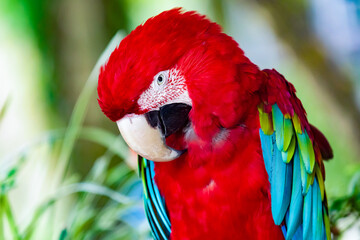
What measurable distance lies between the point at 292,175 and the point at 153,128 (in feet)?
1.02

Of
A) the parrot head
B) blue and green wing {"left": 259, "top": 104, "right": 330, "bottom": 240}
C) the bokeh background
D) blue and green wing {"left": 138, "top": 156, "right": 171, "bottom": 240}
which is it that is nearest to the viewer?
the parrot head

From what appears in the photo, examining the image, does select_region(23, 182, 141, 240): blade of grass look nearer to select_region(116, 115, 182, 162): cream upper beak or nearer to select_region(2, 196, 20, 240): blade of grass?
select_region(2, 196, 20, 240): blade of grass

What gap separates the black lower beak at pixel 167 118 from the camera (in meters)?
0.69

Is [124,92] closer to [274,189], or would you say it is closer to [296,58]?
[274,189]

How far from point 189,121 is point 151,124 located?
88mm

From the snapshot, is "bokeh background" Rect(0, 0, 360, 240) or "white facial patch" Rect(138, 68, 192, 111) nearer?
"white facial patch" Rect(138, 68, 192, 111)

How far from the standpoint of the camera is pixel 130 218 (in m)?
1.25

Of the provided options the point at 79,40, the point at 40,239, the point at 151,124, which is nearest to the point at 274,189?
the point at 151,124

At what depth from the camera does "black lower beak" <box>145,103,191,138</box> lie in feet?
2.28

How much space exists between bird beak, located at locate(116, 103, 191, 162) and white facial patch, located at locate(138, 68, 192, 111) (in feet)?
0.04

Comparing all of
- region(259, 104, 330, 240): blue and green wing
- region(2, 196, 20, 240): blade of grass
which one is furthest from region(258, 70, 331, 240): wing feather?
region(2, 196, 20, 240): blade of grass

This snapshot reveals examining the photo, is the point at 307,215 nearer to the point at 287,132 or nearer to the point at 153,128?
the point at 287,132

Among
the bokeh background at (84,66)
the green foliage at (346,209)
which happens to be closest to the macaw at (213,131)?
the green foliage at (346,209)

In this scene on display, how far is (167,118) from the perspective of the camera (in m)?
0.70
